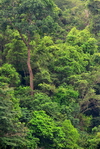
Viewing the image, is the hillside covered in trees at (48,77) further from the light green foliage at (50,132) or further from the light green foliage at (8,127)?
the light green foliage at (8,127)

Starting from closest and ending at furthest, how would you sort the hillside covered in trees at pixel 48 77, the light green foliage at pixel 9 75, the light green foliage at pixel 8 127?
the light green foliage at pixel 8 127
the hillside covered in trees at pixel 48 77
the light green foliage at pixel 9 75

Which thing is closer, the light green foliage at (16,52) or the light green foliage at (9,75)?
the light green foliage at (9,75)

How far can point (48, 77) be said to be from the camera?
21125 millimetres

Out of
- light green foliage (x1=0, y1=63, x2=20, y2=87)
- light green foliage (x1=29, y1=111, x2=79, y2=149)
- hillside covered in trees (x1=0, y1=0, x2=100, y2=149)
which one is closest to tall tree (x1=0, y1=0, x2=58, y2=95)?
hillside covered in trees (x1=0, y1=0, x2=100, y2=149)

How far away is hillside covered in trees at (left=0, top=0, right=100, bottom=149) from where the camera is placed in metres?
18.4

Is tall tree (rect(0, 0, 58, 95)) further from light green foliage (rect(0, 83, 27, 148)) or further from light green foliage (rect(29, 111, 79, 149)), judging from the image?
light green foliage (rect(0, 83, 27, 148))

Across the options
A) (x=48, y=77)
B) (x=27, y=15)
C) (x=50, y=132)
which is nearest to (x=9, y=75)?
(x=48, y=77)

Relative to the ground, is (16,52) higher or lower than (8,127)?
higher

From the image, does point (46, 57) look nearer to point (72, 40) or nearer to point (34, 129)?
point (72, 40)

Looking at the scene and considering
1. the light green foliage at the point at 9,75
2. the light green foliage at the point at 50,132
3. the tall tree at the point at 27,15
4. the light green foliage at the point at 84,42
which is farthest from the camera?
the light green foliage at the point at 84,42

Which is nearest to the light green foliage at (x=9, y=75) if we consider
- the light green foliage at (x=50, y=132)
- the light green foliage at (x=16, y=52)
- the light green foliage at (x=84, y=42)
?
the light green foliage at (x=16, y=52)

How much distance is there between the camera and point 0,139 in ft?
48.4

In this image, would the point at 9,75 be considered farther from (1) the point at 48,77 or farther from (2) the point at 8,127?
(2) the point at 8,127

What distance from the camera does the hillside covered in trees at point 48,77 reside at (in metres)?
18.4
